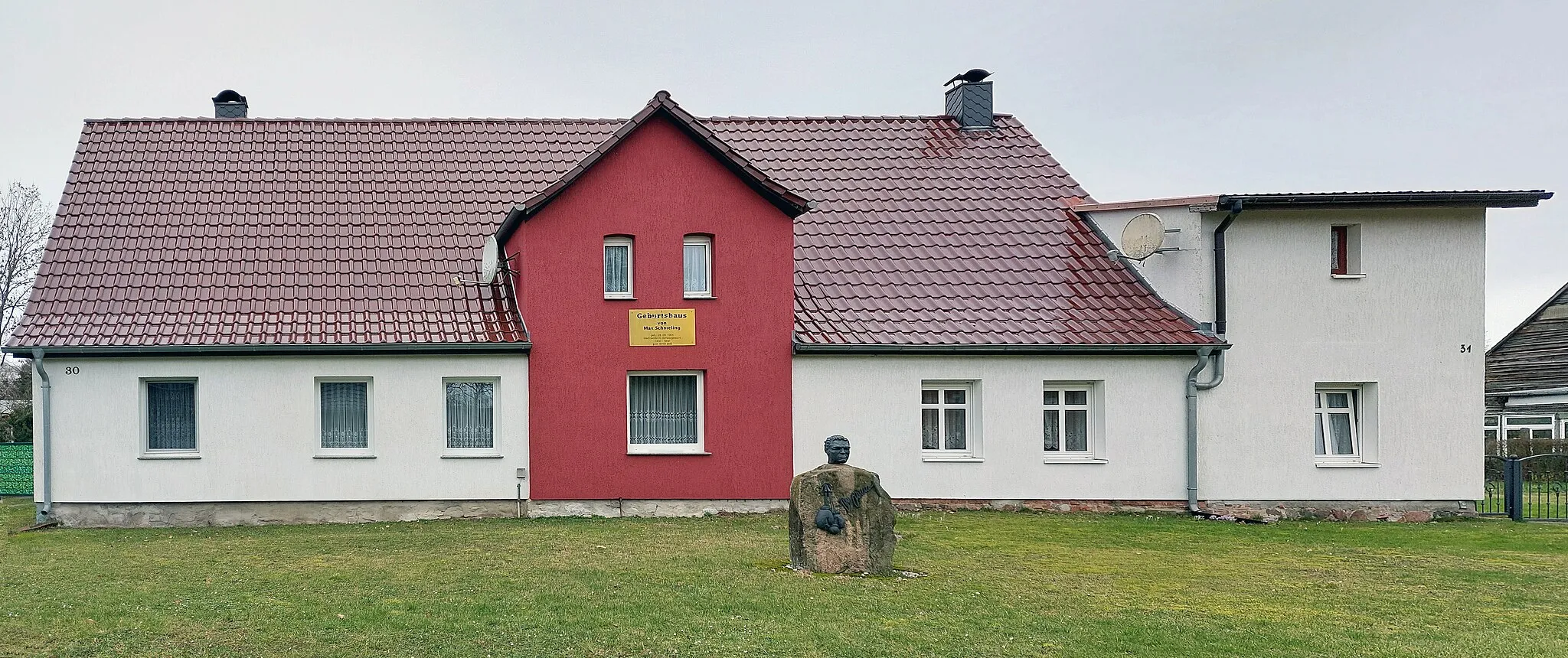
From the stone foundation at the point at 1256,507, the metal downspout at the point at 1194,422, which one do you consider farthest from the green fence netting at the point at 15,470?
the metal downspout at the point at 1194,422

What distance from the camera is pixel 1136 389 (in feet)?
68.8

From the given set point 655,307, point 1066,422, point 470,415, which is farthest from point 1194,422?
point 470,415

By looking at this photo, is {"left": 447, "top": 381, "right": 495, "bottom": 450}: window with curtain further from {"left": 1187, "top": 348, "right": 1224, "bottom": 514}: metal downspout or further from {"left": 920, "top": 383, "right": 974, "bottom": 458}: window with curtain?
{"left": 1187, "top": 348, "right": 1224, "bottom": 514}: metal downspout

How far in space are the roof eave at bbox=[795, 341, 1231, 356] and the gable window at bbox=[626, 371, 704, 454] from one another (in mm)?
1681

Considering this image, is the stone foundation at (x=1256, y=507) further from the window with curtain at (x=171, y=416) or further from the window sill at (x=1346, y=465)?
the window with curtain at (x=171, y=416)

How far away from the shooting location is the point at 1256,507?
21.1 metres

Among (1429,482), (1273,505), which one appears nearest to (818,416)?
(1273,505)

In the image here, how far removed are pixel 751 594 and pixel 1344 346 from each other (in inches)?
501

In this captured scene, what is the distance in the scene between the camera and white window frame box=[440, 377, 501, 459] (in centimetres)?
1980

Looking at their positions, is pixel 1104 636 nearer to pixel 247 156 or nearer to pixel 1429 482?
pixel 1429 482

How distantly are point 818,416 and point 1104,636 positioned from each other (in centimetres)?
1030

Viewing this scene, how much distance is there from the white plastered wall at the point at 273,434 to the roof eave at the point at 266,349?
0.12 m

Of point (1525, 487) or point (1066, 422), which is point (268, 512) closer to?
point (1066, 422)

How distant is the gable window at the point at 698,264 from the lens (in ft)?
67.3
